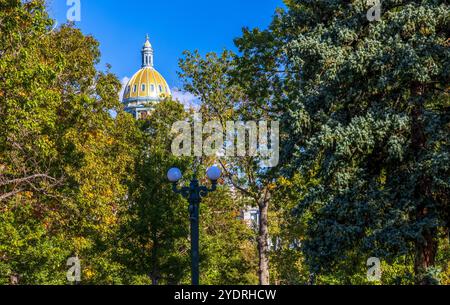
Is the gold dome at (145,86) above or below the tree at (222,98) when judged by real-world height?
above

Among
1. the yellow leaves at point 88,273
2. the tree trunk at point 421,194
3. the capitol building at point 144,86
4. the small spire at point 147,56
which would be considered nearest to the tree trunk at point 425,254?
the tree trunk at point 421,194

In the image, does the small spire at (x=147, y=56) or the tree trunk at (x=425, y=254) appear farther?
the small spire at (x=147, y=56)

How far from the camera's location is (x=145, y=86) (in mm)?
145750

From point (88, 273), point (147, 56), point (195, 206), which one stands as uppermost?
point (147, 56)

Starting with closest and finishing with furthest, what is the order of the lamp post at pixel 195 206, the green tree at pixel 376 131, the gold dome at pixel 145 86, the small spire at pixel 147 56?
the green tree at pixel 376 131 → the lamp post at pixel 195 206 → the gold dome at pixel 145 86 → the small spire at pixel 147 56

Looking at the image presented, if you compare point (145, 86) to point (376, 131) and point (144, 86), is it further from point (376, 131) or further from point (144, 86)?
point (376, 131)

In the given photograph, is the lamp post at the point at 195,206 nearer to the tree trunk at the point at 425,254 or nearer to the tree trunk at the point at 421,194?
the tree trunk at the point at 421,194

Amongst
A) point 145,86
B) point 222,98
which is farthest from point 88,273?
point 145,86

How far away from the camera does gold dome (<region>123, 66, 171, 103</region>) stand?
144625mm

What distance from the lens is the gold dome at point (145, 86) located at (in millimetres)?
144625

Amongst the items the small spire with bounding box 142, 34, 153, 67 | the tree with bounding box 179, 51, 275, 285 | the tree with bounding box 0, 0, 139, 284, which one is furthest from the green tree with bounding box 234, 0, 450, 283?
the small spire with bounding box 142, 34, 153, 67

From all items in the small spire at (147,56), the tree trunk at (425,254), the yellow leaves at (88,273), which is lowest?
the tree trunk at (425,254)

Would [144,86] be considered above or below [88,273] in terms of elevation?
above

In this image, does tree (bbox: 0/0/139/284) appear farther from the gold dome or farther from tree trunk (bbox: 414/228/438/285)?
the gold dome
